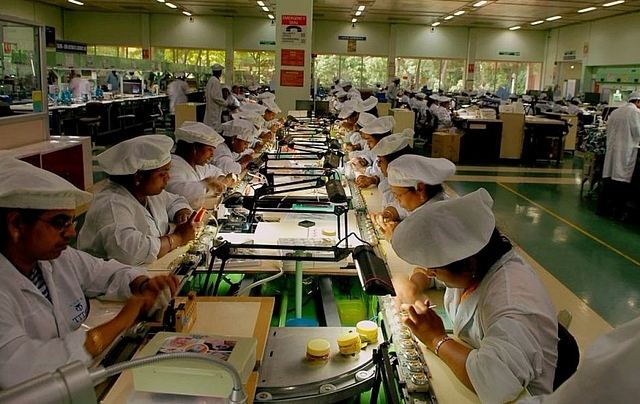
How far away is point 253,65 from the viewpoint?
18.6 m

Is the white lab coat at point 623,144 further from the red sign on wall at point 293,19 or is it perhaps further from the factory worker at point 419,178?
the factory worker at point 419,178

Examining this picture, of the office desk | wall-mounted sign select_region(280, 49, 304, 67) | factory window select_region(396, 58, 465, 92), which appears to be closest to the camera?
the office desk

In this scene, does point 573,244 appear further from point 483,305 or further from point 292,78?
point 292,78

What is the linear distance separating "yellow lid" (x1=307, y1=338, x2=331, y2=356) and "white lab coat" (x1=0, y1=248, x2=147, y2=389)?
0.64 meters

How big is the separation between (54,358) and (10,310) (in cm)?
18

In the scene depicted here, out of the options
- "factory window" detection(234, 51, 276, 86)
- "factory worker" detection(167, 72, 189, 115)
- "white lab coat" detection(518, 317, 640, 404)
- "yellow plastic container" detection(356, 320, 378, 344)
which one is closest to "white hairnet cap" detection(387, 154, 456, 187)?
"yellow plastic container" detection(356, 320, 378, 344)

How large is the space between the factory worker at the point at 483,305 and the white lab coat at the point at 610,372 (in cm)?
60

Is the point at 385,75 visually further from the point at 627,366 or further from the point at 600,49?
the point at 627,366

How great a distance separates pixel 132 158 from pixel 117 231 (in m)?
0.33

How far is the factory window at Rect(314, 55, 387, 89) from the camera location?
18719 millimetres

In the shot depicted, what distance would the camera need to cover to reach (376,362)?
1570 mm

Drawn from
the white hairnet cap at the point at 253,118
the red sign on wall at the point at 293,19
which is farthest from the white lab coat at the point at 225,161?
the red sign on wall at the point at 293,19

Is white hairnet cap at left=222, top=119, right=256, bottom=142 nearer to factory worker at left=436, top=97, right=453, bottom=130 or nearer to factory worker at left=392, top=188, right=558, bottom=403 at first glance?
factory worker at left=392, top=188, right=558, bottom=403

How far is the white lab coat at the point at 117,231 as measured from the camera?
236 centimetres
